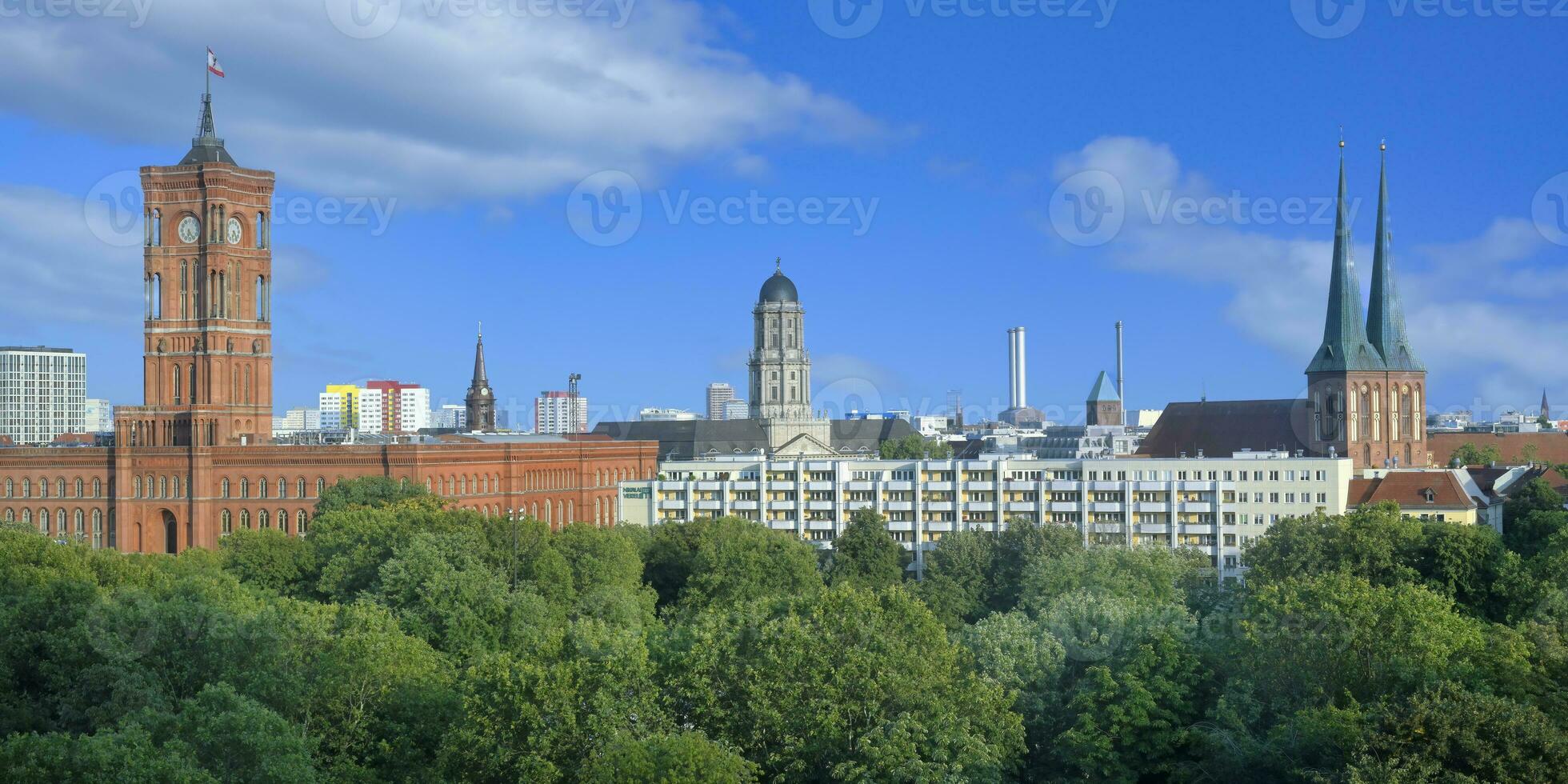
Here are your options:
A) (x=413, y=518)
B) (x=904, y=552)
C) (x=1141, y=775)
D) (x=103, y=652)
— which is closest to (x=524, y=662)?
(x=103, y=652)

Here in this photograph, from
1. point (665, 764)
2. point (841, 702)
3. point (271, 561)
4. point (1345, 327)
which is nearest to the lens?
point (665, 764)

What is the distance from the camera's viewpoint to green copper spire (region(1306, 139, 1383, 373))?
421 ft

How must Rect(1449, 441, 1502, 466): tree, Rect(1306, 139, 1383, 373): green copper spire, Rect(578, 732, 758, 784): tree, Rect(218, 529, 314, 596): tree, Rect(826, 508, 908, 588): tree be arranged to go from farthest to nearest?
Rect(1449, 441, 1502, 466): tree, Rect(1306, 139, 1383, 373): green copper spire, Rect(826, 508, 908, 588): tree, Rect(218, 529, 314, 596): tree, Rect(578, 732, 758, 784): tree

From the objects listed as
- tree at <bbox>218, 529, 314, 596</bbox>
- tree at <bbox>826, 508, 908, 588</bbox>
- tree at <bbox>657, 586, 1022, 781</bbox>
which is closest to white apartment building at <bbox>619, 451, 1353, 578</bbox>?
tree at <bbox>826, 508, 908, 588</bbox>

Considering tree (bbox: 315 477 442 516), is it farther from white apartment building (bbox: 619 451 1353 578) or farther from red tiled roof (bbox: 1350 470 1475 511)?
red tiled roof (bbox: 1350 470 1475 511)

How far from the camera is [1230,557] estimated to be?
347ft

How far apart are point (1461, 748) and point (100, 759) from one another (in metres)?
28.2

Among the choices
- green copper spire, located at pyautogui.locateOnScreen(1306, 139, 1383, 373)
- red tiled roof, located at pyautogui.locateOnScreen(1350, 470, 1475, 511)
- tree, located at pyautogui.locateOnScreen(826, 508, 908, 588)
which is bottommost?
tree, located at pyautogui.locateOnScreen(826, 508, 908, 588)

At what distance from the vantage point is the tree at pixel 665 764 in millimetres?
33750

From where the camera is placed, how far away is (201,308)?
111750 mm

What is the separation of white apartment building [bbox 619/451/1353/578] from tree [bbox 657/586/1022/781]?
56593mm

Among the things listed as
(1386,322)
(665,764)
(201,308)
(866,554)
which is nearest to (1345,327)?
(1386,322)

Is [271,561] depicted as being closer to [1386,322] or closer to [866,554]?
[866,554]

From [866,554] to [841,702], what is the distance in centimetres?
4673
